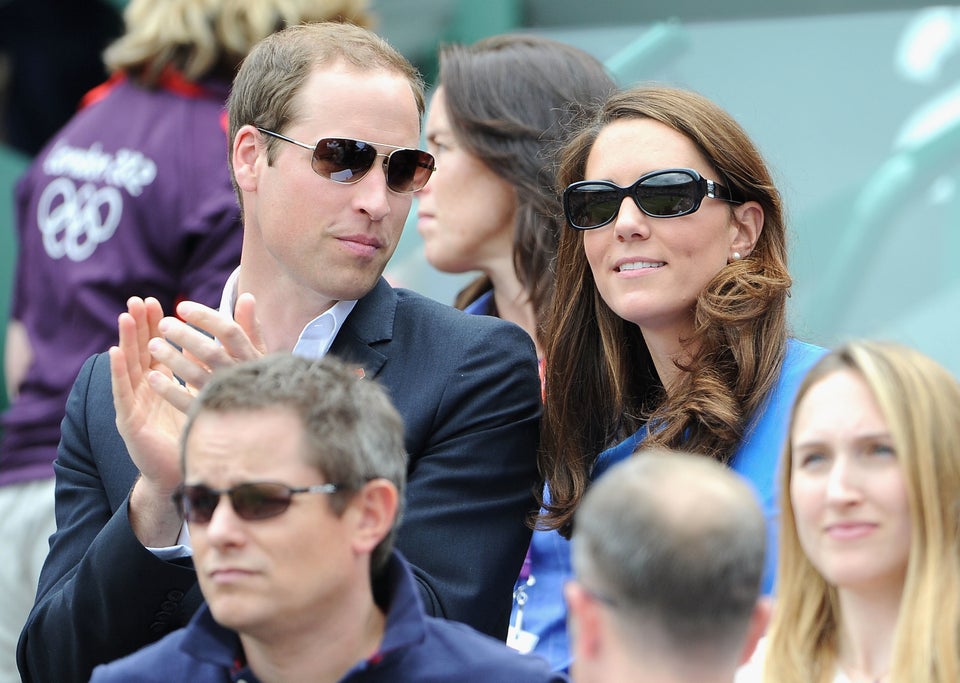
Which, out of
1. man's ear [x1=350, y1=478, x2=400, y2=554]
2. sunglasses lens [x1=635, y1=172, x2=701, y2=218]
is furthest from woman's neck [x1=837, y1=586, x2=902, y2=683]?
sunglasses lens [x1=635, y1=172, x2=701, y2=218]

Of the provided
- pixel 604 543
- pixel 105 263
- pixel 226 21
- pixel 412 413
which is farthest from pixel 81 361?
pixel 604 543

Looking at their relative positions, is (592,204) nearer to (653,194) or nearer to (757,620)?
(653,194)

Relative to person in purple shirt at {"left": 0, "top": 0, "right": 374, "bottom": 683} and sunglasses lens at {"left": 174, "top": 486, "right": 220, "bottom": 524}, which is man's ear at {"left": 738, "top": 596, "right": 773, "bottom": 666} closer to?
sunglasses lens at {"left": 174, "top": 486, "right": 220, "bottom": 524}

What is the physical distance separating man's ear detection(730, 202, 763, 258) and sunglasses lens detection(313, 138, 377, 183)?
2.65 ft

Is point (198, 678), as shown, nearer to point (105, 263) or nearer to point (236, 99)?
point (236, 99)

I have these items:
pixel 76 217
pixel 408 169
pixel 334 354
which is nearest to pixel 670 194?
pixel 408 169

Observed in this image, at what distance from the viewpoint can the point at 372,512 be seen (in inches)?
99.0

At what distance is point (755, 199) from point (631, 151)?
0.29m

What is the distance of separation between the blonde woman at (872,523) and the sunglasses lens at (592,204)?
0.83 metres

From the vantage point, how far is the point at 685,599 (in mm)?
2031

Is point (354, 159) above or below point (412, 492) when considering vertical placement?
above

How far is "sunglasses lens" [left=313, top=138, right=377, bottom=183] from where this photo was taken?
3270 mm

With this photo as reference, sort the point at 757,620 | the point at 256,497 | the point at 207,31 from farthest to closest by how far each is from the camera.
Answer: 1. the point at 207,31
2. the point at 256,497
3. the point at 757,620

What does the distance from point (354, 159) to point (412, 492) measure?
71 centimetres
